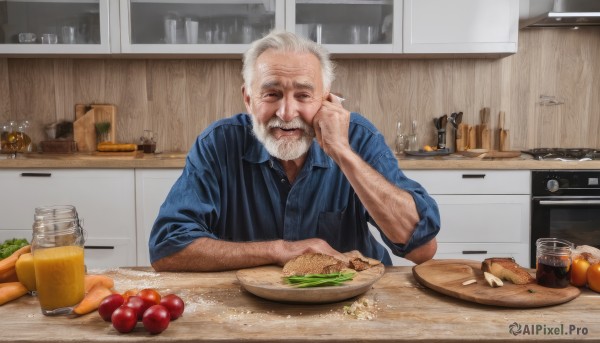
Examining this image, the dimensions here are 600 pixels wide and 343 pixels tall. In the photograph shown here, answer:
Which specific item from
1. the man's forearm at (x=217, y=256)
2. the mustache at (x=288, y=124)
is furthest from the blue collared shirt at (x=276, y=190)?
the man's forearm at (x=217, y=256)

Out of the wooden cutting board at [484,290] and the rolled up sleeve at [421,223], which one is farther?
the rolled up sleeve at [421,223]

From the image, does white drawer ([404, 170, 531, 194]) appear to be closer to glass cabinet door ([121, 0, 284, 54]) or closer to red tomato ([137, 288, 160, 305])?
glass cabinet door ([121, 0, 284, 54])

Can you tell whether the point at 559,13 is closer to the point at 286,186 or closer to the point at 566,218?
the point at 566,218

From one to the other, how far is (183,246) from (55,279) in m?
0.40

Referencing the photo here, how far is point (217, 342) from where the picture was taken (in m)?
1.02

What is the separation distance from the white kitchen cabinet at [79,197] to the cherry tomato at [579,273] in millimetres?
2352

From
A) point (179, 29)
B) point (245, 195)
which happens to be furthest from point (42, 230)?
point (179, 29)

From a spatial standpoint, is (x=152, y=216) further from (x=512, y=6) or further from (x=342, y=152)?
(x=512, y=6)

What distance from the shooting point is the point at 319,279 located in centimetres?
119

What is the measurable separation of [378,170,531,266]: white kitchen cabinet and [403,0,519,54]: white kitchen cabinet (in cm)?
74

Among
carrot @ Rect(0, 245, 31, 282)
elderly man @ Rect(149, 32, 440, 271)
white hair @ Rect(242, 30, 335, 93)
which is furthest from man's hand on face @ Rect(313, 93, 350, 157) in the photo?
carrot @ Rect(0, 245, 31, 282)

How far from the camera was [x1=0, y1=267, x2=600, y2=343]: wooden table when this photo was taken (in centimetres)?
103

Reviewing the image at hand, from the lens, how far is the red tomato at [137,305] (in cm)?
107

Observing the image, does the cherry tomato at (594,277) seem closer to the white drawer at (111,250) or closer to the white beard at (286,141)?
the white beard at (286,141)
